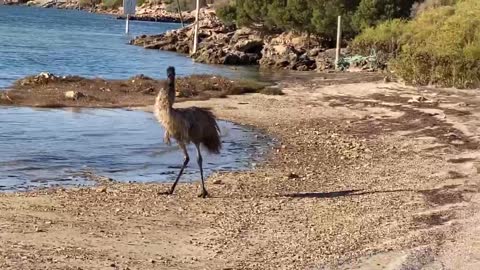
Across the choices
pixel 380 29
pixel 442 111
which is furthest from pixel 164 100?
pixel 380 29

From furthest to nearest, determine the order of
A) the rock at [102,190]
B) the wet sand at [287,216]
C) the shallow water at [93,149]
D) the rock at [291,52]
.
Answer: the rock at [291,52] < the shallow water at [93,149] < the rock at [102,190] < the wet sand at [287,216]

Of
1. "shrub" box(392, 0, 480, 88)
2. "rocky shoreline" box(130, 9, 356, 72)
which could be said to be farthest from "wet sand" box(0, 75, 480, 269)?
"rocky shoreline" box(130, 9, 356, 72)

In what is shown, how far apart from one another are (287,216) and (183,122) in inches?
88.4

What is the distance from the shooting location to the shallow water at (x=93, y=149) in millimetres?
15586

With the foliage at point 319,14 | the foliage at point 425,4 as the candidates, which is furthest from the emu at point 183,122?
the foliage at point 319,14

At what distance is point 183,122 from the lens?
13.0 m

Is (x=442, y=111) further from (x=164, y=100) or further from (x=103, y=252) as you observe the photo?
(x=103, y=252)

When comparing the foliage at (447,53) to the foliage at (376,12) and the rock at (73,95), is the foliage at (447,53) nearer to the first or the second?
the rock at (73,95)

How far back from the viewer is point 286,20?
2325 inches

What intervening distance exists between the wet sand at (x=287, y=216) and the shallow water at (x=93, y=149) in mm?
916

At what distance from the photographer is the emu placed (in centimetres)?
1298

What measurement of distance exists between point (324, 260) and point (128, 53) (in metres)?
51.0

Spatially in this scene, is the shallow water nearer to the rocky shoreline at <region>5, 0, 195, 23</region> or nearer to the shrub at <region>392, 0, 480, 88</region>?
the shrub at <region>392, 0, 480, 88</region>

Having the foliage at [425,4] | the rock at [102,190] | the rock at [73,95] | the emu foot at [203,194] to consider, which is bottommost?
the rock at [102,190]
